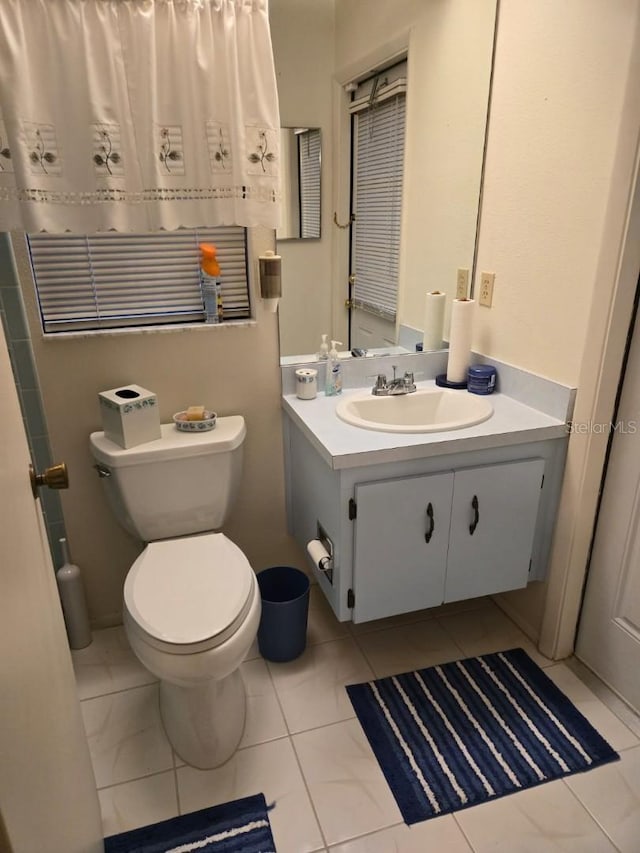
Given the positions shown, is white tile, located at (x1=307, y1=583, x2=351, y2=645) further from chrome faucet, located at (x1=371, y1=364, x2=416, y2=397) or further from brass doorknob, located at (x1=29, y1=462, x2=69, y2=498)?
brass doorknob, located at (x1=29, y1=462, x2=69, y2=498)

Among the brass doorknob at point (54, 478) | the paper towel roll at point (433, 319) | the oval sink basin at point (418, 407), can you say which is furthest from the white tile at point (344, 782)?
the paper towel roll at point (433, 319)

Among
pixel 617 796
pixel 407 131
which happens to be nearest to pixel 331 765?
pixel 617 796

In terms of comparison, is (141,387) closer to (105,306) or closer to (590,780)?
(105,306)

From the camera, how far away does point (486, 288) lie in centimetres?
195

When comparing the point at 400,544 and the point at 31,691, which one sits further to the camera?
the point at 400,544

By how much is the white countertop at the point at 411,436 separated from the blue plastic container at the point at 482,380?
11cm

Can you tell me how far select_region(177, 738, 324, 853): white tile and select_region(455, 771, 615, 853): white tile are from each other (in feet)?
1.28

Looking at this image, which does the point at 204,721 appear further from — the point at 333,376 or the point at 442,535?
the point at 333,376

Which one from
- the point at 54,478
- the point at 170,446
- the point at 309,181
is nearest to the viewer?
the point at 54,478

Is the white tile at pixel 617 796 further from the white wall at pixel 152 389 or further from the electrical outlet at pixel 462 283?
the electrical outlet at pixel 462 283

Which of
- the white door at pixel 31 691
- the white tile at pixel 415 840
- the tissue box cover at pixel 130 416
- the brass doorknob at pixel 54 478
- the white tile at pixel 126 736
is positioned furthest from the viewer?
the tissue box cover at pixel 130 416

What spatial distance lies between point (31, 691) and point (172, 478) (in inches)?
40.0

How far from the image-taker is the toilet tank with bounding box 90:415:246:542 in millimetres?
1685

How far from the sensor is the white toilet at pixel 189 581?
1.38m
